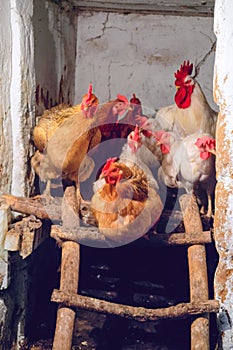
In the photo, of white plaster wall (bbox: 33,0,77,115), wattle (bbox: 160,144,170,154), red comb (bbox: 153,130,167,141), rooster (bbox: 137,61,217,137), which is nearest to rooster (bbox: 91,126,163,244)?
wattle (bbox: 160,144,170,154)

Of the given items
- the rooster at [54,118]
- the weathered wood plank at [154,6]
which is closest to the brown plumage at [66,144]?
the rooster at [54,118]

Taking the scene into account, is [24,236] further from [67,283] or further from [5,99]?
[5,99]

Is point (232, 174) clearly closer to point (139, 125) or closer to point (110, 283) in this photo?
point (139, 125)

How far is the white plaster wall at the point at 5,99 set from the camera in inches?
106

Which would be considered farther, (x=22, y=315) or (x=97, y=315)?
(x=97, y=315)

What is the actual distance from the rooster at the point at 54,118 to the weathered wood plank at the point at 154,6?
113cm

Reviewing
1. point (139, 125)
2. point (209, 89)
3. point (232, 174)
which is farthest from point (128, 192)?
point (209, 89)

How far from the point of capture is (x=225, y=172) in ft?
7.32

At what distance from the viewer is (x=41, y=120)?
3.06 meters

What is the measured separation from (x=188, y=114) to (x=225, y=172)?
1.24m

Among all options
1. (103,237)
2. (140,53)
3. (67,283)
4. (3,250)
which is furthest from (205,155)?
(140,53)

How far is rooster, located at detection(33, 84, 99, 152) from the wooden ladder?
0.67m

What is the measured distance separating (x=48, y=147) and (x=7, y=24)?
710 mm

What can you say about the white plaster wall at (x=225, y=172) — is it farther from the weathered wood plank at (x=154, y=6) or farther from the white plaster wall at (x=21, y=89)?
the weathered wood plank at (x=154, y=6)
